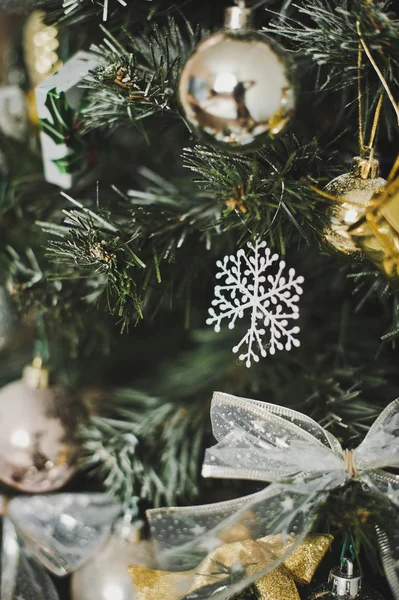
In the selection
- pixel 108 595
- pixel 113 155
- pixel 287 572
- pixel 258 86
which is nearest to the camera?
pixel 258 86

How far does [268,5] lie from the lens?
23.0 inches

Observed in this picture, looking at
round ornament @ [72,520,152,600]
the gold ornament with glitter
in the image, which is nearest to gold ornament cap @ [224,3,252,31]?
the gold ornament with glitter

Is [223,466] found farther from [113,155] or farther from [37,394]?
[113,155]

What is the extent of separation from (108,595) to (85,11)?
1.92 feet

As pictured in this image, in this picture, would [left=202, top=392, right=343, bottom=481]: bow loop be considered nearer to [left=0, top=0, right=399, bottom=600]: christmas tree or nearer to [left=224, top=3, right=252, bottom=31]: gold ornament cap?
[left=0, top=0, right=399, bottom=600]: christmas tree

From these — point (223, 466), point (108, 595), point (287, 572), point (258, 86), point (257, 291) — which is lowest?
point (108, 595)

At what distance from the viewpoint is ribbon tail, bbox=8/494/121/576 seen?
61 cm

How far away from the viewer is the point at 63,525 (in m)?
0.64

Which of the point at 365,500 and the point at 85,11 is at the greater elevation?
the point at 85,11

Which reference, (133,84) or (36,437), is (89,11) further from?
(36,437)

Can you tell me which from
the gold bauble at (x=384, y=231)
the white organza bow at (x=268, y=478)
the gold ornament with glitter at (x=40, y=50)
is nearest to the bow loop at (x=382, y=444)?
the white organza bow at (x=268, y=478)

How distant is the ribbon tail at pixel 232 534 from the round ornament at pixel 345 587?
1.9 inches

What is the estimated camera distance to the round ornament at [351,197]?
0.43 metres

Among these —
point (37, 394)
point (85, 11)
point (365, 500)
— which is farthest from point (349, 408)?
point (85, 11)
